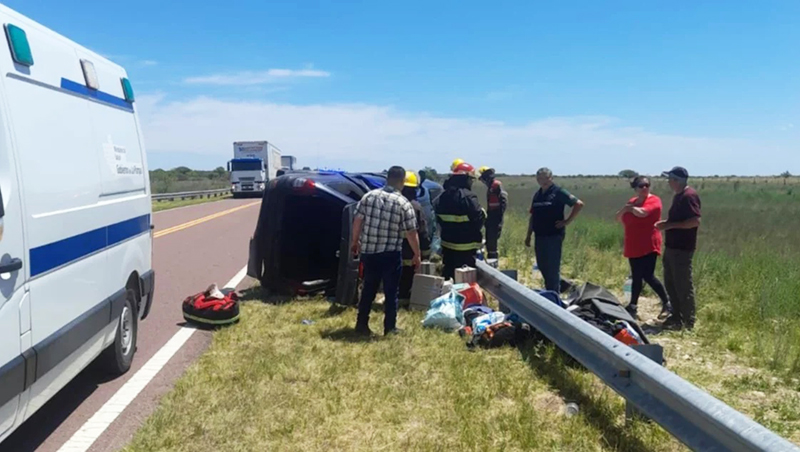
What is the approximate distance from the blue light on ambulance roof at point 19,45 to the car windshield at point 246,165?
1677 inches

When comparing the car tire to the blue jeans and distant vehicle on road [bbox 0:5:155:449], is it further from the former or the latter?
the blue jeans

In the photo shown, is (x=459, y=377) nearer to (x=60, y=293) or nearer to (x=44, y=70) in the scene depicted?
(x=60, y=293)

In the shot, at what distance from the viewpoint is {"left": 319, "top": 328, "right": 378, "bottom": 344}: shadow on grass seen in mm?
7082

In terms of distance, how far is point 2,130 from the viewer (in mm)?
3646

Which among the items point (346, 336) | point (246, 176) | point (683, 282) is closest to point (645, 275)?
point (683, 282)

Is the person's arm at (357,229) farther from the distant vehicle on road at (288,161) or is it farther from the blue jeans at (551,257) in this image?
the distant vehicle on road at (288,161)

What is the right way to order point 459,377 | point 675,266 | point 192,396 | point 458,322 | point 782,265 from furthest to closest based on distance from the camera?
point 782,265 → point 675,266 → point 458,322 → point 459,377 → point 192,396

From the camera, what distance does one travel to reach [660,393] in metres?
4.06

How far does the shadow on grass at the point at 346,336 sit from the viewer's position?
23.2 ft

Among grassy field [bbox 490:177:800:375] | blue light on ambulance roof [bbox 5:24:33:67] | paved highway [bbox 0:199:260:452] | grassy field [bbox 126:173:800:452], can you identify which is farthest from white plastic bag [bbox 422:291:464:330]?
blue light on ambulance roof [bbox 5:24:33:67]

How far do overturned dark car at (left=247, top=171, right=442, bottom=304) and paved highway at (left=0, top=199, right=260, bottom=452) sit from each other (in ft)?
4.05

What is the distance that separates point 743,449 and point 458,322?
14.2 ft

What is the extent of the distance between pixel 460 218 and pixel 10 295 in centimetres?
604

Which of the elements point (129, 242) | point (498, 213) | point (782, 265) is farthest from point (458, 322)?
→ point (782, 265)
